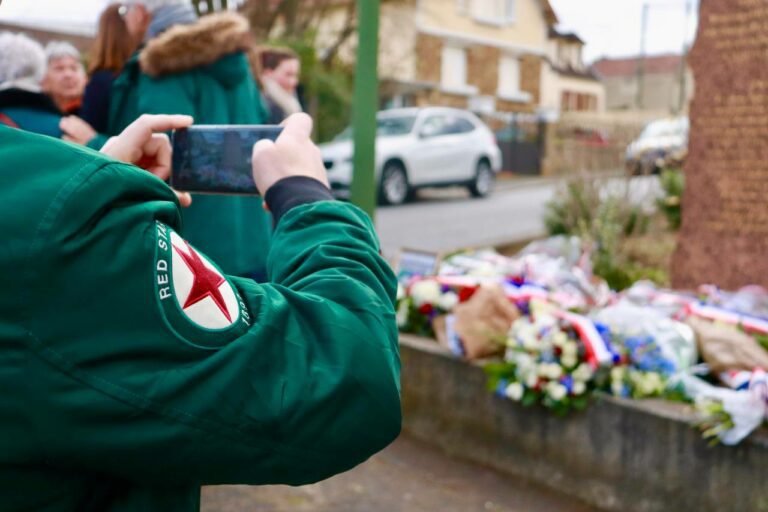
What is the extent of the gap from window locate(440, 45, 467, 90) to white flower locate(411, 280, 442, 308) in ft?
86.2

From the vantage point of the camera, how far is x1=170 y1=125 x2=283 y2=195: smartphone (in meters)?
1.62

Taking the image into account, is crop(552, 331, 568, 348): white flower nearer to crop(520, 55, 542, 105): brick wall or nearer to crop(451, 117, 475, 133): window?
crop(451, 117, 475, 133): window

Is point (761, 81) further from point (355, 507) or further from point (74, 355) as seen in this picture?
point (74, 355)

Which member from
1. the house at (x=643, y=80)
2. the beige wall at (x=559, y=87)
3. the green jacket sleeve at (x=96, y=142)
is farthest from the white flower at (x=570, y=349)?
the house at (x=643, y=80)

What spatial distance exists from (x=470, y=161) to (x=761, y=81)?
465 inches

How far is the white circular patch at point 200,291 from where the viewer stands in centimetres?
90

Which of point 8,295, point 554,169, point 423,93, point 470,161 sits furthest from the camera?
point 423,93

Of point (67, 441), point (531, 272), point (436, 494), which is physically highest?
point (67, 441)

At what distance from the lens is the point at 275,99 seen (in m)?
5.23

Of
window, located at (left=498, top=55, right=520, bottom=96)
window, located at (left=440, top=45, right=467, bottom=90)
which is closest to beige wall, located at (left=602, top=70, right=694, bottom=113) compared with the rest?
window, located at (left=498, top=55, right=520, bottom=96)

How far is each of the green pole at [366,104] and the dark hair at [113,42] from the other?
4.13 ft

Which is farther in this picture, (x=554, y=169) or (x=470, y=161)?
(x=470, y=161)

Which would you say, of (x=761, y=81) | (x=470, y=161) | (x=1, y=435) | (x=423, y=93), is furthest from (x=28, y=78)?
(x=423, y=93)

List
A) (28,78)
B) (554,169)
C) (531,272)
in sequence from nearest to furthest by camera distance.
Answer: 1. (28,78)
2. (531,272)
3. (554,169)
